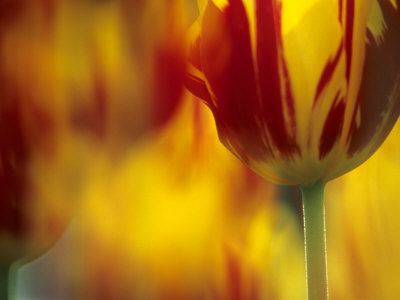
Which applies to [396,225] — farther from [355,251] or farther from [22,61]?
[22,61]

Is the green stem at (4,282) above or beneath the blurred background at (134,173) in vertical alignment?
beneath

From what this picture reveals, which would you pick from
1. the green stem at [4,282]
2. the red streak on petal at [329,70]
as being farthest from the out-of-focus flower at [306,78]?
the green stem at [4,282]

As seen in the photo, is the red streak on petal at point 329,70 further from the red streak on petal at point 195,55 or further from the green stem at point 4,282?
the green stem at point 4,282

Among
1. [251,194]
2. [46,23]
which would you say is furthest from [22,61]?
[251,194]

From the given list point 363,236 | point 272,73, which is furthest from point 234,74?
point 363,236

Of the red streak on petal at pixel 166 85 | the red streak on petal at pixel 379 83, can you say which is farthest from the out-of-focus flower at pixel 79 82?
the red streak on petal at pixel 379 83

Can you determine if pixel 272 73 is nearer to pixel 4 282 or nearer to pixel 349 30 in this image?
pixel 349 30

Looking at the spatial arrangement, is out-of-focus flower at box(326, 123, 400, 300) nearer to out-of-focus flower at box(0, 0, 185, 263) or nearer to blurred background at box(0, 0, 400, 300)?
blurred background at box(0, 0, 400, 300)
